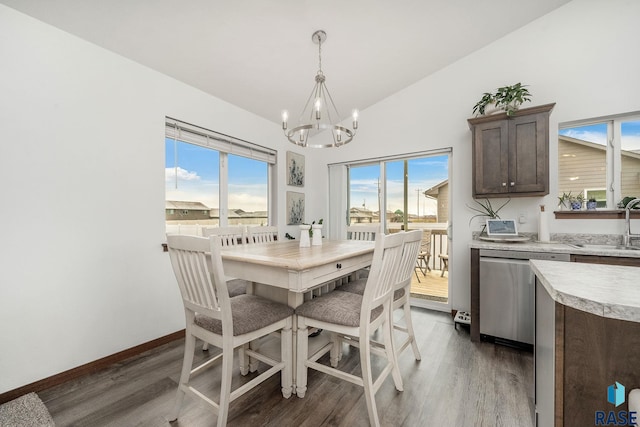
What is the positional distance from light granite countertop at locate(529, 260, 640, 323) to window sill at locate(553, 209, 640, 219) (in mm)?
1949

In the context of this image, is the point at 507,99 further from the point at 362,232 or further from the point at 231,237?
the point at 231,237

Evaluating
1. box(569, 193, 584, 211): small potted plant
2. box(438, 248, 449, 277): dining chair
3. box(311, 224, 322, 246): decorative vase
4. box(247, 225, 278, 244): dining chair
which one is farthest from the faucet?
box(247, 225, 278, 244): dining chair

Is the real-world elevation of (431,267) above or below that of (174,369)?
above

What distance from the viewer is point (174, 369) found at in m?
2.07

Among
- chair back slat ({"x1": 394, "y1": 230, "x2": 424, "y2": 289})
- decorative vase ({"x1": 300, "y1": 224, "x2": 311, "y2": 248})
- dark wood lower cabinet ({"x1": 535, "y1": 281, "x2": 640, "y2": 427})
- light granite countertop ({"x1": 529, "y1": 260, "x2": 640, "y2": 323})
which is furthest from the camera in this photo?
decorative vase ({"x1": 300, "y1": 224, "x2": 311, "y2": 248})

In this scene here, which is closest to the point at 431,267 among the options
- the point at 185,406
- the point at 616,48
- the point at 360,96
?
the point at 360,96

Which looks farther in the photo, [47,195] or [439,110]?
[439,110]

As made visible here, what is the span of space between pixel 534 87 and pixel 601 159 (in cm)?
94

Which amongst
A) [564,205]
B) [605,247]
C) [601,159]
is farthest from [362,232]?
[601,159]

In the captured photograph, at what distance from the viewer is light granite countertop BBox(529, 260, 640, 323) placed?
0.66 metres

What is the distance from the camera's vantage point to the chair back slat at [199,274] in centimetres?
135

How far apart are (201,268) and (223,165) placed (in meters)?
2.07

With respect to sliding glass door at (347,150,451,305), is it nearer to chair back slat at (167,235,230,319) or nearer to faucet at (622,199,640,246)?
faucet at (622,199,640,246)

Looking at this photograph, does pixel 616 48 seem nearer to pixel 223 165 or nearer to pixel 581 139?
pixel 581 139
